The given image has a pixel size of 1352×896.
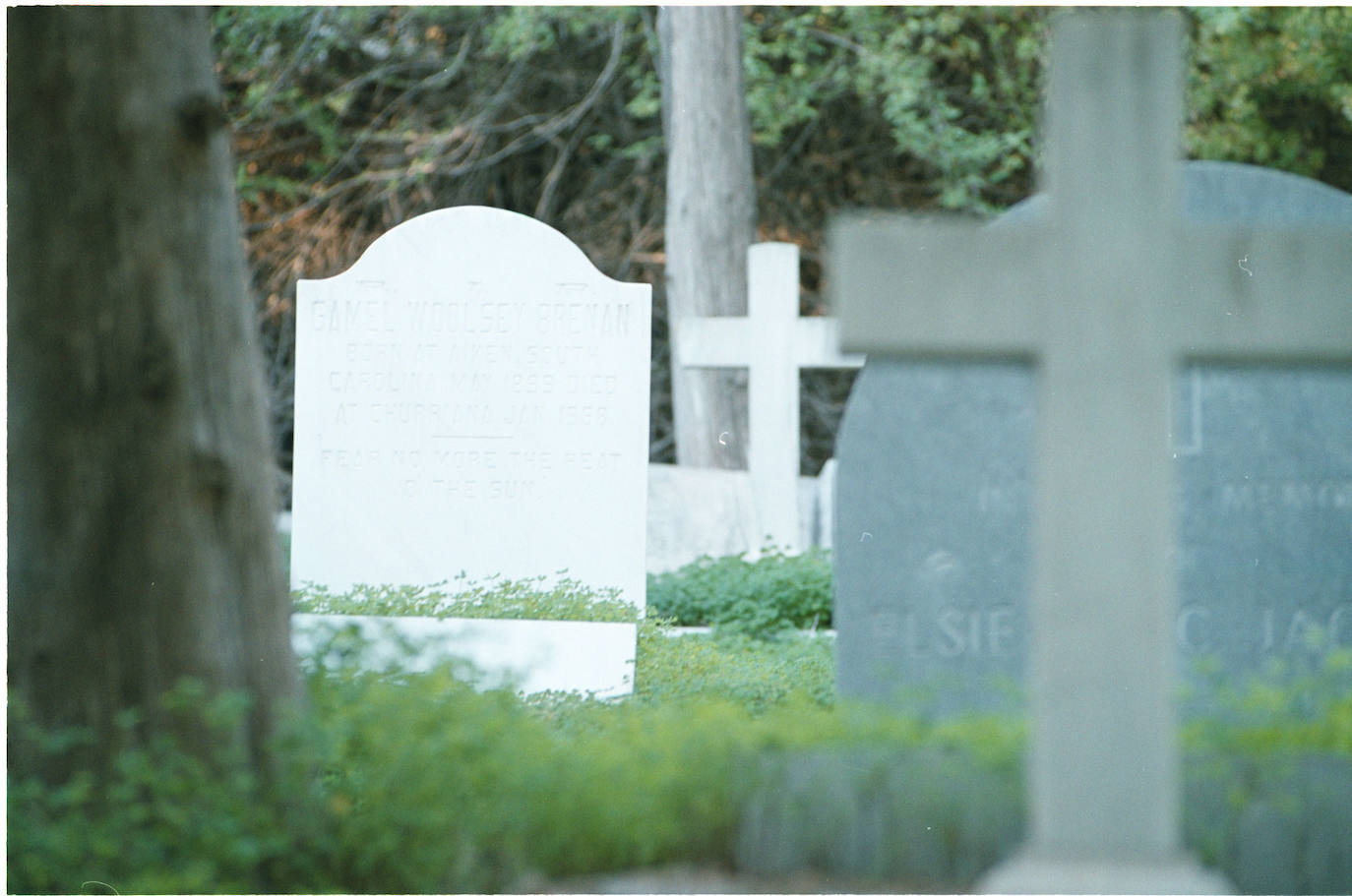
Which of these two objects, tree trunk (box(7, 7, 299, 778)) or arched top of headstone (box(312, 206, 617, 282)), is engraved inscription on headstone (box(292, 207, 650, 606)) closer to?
arched top of headstone (box(312, 206, 617, 282))

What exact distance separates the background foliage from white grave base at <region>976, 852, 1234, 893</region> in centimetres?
1234

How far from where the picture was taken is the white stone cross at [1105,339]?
2.84 metres

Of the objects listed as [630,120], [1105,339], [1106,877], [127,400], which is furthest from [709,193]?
[1106,877]

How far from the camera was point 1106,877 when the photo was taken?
2809 mm

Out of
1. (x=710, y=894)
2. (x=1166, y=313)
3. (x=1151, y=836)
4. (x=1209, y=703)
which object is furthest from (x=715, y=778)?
(x=1209, y=703)

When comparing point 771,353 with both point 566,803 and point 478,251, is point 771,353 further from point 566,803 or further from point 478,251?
point 566,803

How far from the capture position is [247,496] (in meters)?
3.45

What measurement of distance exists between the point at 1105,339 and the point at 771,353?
7.41 metres

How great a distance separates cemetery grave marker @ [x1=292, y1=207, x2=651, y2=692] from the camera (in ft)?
Result: 25.4

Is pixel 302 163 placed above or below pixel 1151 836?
above

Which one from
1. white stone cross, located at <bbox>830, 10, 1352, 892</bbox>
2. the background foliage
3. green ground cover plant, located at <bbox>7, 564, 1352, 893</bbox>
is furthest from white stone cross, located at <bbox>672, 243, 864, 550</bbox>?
white stone cross, located at <bbox>830, 10, 1352, 892</bbox>

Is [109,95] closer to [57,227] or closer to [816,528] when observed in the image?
[57,227]

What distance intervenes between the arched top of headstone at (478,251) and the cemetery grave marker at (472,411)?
0.03ft

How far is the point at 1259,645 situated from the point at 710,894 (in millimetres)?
2560
